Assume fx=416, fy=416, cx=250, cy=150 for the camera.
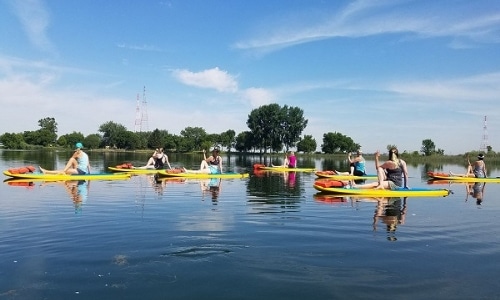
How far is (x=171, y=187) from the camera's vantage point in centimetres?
2134

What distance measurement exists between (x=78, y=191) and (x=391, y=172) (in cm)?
1392

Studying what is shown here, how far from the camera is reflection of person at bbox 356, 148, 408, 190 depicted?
17894 millimetres

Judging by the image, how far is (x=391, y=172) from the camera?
18.4 metres

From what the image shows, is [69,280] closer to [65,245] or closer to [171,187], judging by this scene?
[65,245]

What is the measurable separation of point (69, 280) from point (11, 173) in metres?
20.1

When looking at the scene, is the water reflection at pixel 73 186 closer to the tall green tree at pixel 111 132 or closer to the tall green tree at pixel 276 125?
the tall green tree at pixel 276 125

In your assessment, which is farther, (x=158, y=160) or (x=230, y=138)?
(x=230, y=138)

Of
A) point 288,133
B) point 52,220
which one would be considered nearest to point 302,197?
point 52,220

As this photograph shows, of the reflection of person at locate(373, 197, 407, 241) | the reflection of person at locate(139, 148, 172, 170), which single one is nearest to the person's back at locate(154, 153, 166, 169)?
the reflection of person at locate(139, 148, 172, 170)

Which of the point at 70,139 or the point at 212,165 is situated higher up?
the point at 70,139

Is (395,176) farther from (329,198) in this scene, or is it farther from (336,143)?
(336,143)

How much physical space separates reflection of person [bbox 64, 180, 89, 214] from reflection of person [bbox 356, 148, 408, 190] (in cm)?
1174

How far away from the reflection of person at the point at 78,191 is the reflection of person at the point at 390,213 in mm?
9270

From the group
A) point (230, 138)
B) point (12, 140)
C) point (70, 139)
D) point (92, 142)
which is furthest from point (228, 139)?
point (12, 140)
